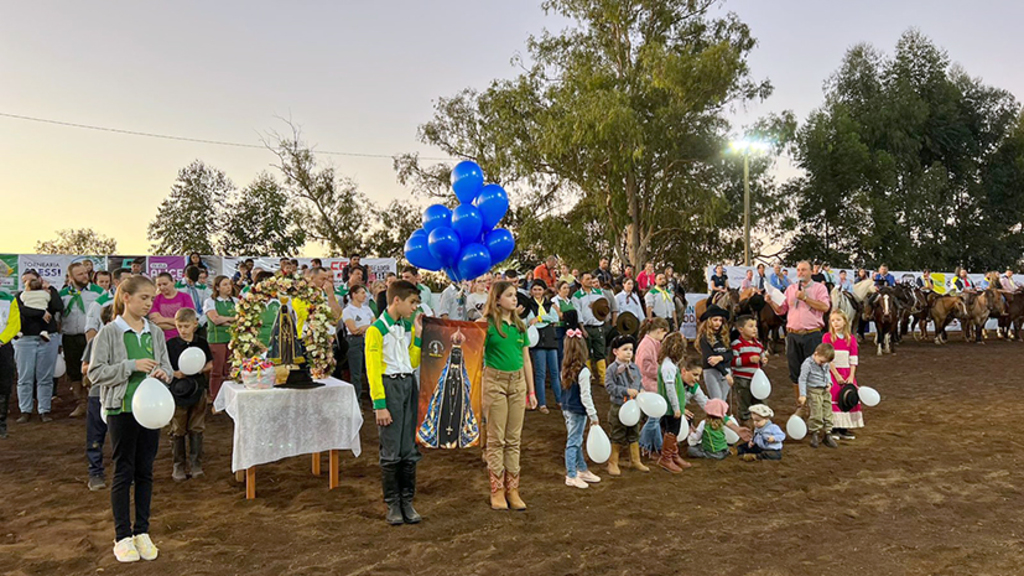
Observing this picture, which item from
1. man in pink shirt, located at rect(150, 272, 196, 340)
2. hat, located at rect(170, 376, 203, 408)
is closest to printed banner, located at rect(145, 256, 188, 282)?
man in pink shirt, located at rect(150, 272, 196, 340)

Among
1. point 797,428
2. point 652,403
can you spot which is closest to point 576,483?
point 652,403

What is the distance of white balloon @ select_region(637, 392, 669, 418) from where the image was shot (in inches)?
239

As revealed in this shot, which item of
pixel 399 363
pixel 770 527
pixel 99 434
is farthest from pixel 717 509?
pixel 99 434

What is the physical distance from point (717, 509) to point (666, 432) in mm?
1359

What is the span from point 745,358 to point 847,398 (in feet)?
4.24

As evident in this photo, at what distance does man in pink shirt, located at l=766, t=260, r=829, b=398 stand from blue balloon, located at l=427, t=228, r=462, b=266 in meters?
4.80

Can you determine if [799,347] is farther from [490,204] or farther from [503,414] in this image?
[503,414]

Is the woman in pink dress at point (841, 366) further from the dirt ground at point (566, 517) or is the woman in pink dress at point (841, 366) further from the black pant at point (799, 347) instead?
the black pant at point (799, 347)

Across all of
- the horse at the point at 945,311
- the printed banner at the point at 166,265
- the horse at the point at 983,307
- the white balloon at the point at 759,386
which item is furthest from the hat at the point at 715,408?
the horse at the point at 983,307

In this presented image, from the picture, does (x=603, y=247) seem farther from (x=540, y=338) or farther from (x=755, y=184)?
(x=540, y=338)

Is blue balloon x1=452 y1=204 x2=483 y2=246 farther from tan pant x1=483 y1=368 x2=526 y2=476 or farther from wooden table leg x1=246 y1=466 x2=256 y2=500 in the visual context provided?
wooden table leg x1=246 y1=466 x2=256 y2=500

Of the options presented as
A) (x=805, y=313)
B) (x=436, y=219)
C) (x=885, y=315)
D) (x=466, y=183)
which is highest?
(x=466, y=183)

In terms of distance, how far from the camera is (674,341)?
6.46 metres

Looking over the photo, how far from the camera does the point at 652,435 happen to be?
682 cm
